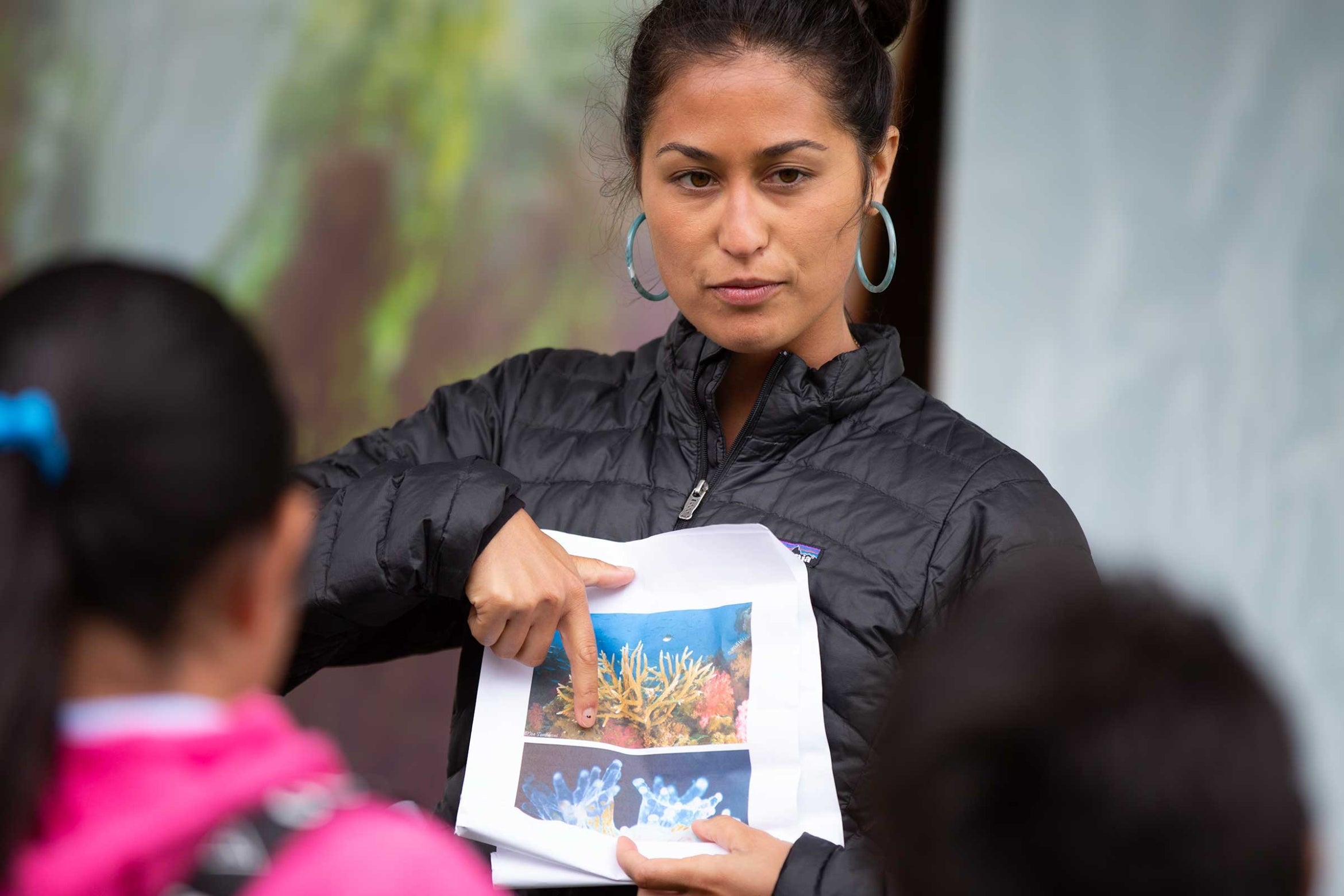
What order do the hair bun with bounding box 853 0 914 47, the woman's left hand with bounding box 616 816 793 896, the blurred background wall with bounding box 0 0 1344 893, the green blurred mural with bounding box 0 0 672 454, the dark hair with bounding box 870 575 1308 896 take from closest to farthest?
the dark hair with bounding box 870 575 1308 896
the woman's left hand with bounding box 616 816 793 896
the hair bun with bounding box 853 0 914 47
the blurred background wall with bounding box 0 0 1344 893
the green blurred mural with bounding box 0 0 672 454

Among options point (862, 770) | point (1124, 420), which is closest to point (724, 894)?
point (862, 770)

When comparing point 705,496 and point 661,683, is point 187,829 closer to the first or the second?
point 661,683

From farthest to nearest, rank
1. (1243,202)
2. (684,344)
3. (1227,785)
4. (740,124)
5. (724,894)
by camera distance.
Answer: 1. (1243,202)
2. (684,344)
3. (740,124)
4. (724,894)
5. (1227,785)

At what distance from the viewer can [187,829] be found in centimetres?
66

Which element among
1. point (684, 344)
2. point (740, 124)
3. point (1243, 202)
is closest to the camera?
point (740, 124)

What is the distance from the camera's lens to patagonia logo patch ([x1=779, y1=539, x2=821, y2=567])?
4.34 ft

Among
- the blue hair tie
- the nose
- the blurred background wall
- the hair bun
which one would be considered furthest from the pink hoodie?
the blurred background wall

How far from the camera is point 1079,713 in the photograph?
0.66 m

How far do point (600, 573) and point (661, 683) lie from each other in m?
0.12

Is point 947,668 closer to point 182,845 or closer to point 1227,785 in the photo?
point 1227,785

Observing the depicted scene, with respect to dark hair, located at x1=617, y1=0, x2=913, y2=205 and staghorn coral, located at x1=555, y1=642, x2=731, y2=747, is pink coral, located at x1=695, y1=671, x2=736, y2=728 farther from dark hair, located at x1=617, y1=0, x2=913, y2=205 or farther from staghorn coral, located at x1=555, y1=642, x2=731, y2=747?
dark hair, located at x1=617, y1=0, x2=913, y2=205

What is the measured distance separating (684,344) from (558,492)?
22 cm

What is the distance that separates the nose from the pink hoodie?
81 cm

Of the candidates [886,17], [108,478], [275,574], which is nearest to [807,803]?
[275,574]
